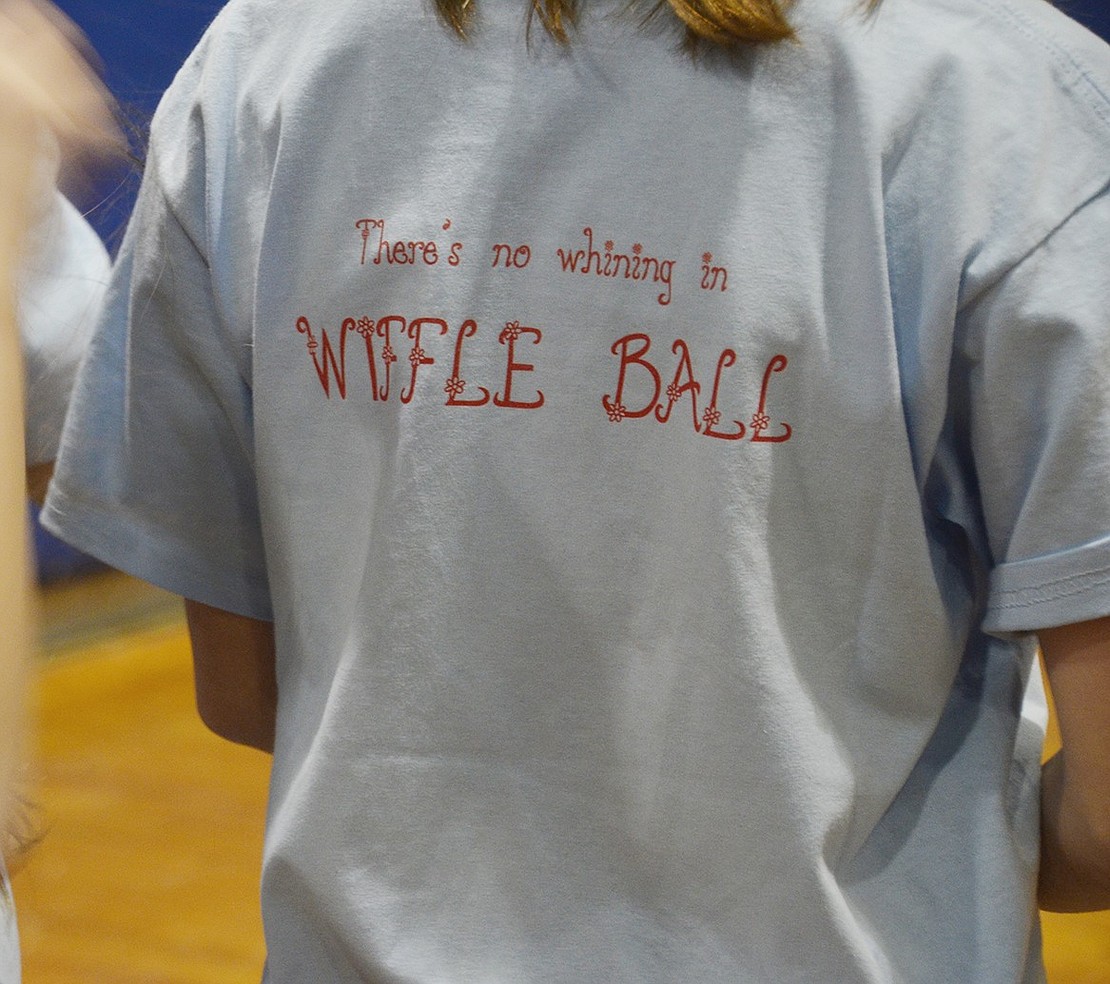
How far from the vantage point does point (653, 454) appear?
0.74m

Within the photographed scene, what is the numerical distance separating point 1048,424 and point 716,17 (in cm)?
24

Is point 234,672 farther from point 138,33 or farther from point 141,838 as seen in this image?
point 138,33

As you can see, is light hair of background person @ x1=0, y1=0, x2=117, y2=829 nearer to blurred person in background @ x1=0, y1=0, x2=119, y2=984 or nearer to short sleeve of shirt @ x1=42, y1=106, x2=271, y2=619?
blurred person in background @ x1=0, y1=0, x2=119, y2=984

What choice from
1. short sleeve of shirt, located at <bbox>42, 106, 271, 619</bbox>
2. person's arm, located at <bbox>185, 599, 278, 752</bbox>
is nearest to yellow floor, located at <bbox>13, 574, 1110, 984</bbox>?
person's arm, located at <bbox>185, 599, 278, 752</bbox>

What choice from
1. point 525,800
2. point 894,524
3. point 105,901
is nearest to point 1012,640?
point 894,524

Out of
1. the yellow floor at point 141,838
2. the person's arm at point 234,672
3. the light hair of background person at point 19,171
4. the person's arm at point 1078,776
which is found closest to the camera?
the light hair of background person at point 19,171

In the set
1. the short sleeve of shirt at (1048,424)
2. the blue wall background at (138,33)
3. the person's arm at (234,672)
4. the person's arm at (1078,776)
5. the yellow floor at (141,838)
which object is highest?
the short sleeve of shirt at (1048,424)

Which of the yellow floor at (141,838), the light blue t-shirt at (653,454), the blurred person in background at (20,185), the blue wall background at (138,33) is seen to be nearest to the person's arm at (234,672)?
the light blue t-shirt at (653,454)

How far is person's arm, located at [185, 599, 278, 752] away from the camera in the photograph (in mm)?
994

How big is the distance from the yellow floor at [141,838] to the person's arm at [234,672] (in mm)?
968

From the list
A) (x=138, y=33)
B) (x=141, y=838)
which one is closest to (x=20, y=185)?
(x=141, y=838)

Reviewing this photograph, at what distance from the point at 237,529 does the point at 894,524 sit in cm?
42

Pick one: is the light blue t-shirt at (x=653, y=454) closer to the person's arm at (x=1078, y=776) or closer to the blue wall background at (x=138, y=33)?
the person's arm at (x=1078, y=776)

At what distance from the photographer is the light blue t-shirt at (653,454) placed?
69 cm
